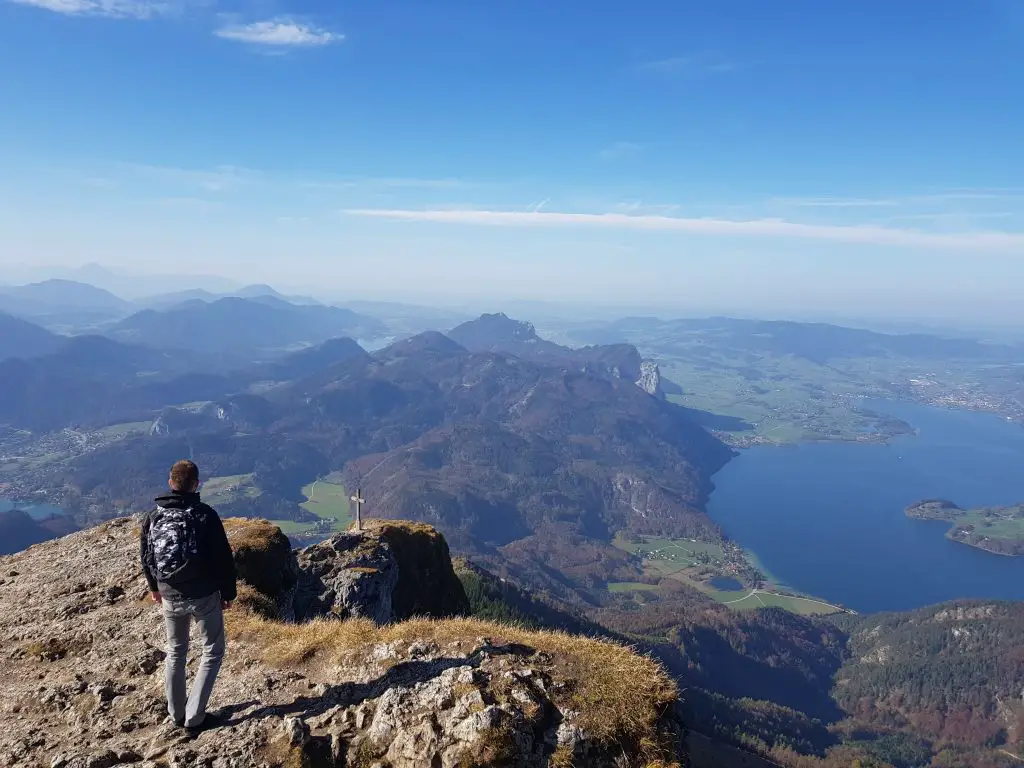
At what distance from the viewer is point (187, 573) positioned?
29.5ft

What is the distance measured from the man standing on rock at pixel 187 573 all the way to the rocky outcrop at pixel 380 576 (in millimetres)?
10835

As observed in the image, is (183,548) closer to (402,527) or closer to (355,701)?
(355,701)

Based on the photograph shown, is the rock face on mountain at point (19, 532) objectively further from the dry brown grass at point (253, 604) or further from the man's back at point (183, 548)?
the man's back at point (183, 548)

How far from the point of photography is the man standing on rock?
900 centimetres

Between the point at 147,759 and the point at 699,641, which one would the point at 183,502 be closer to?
the point at 147,759

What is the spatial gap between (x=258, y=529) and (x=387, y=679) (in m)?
14.2

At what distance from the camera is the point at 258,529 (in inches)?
889

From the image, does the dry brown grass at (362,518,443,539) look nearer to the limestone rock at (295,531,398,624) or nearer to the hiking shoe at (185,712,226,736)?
the limestone rock at (295,531,398,624)

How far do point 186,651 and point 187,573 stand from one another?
1.45 metres

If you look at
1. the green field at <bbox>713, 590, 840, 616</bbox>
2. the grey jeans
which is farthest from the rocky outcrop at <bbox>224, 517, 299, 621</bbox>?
the green field at <bbox>713, 590, 840, 616</bbox>

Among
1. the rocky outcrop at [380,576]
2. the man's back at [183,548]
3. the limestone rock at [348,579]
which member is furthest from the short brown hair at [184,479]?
the limestone rock at [348,579]

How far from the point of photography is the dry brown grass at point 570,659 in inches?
365

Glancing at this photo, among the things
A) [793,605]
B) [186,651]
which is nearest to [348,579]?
[186,651]

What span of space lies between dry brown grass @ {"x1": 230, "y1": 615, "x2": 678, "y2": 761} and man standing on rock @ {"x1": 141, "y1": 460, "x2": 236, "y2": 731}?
2462 millimetres
